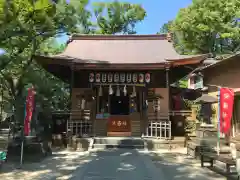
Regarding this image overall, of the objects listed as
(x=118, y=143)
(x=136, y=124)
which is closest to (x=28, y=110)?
(x=118, y=143)

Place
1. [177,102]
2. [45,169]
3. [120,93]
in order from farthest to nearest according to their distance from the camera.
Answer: [177,102]
[120,93]
[45,169]

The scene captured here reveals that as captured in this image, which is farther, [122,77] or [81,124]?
[122,77]

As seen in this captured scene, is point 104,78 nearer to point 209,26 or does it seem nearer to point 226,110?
point 226,110

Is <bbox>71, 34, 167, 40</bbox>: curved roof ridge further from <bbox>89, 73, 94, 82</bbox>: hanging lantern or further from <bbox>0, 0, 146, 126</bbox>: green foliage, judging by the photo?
<bbox>89, 73, 94, 82</bbox>: hanging lantern

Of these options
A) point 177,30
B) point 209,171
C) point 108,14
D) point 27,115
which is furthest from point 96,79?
point 108,14

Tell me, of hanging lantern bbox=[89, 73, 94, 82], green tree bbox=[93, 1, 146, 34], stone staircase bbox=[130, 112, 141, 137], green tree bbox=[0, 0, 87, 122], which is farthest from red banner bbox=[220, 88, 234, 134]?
green tree bbox=[93, 1, 146, 34]

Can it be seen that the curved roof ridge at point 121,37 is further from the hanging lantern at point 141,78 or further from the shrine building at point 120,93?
the hanging lantern at point 141,78

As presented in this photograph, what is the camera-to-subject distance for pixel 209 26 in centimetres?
2403

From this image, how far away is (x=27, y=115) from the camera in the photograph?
852 cm

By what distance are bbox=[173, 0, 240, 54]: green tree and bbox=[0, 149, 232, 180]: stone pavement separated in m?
17.2

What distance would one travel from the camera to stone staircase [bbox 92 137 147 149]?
12.1 m

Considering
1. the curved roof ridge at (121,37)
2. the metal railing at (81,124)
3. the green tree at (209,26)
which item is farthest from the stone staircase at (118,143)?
the green tree at (209,26)

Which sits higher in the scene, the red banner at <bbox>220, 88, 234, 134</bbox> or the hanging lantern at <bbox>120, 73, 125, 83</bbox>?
the hanging lantern at <bbox>120, 73, 125, 83</bbox>

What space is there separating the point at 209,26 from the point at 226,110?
18.8m
